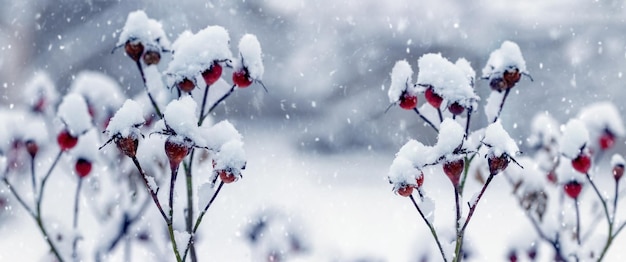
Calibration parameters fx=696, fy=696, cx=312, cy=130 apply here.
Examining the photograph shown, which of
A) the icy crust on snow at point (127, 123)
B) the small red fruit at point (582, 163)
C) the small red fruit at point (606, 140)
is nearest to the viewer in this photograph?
the icy crust on snow at point (127, 123)

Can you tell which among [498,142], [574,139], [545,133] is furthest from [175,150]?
[545,133]

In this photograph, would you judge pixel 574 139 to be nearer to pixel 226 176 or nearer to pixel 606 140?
pixel 606 140

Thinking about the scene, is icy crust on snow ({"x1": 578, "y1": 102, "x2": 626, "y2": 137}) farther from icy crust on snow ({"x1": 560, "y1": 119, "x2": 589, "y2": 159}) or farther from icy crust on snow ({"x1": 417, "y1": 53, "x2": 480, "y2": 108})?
icy crust on snow ({"x1": 417, "y1": 53, "x2": 480, "y2": 108})

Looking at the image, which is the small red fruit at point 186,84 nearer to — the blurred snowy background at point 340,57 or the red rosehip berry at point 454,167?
the red rosehip berry at point 454,167

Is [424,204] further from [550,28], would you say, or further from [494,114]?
[550,28]

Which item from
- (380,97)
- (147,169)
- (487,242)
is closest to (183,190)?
(487,242)

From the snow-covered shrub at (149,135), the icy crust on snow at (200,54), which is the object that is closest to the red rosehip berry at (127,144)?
the snow-covered shrub at (149,135)
